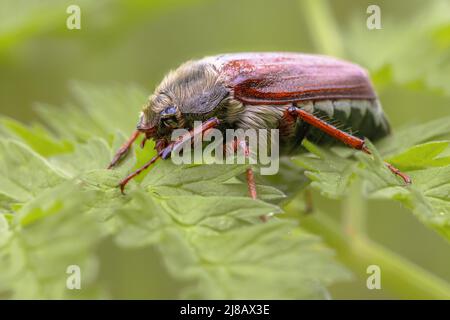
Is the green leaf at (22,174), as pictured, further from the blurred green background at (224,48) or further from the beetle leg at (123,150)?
the blurred green background at (224,48)

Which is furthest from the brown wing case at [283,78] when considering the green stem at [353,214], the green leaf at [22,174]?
the green leaf at [22,174]

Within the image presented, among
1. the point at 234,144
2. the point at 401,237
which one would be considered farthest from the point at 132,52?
the point at 234,144

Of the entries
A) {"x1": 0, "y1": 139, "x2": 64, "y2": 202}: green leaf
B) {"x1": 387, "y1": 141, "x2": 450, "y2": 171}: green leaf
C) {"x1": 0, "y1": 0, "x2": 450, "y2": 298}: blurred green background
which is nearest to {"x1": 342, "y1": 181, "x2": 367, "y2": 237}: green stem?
{"x1": 0, "y1": 0, "x2": 450, "y2": 298}: blurred green background

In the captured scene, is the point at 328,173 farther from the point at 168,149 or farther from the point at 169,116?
the point at 169,116

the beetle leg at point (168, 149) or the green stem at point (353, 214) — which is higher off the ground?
the beetle leg at point (168, 149)

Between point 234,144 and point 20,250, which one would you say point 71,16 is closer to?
point 234,144

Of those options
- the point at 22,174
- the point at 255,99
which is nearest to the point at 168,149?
the point at 22,174
